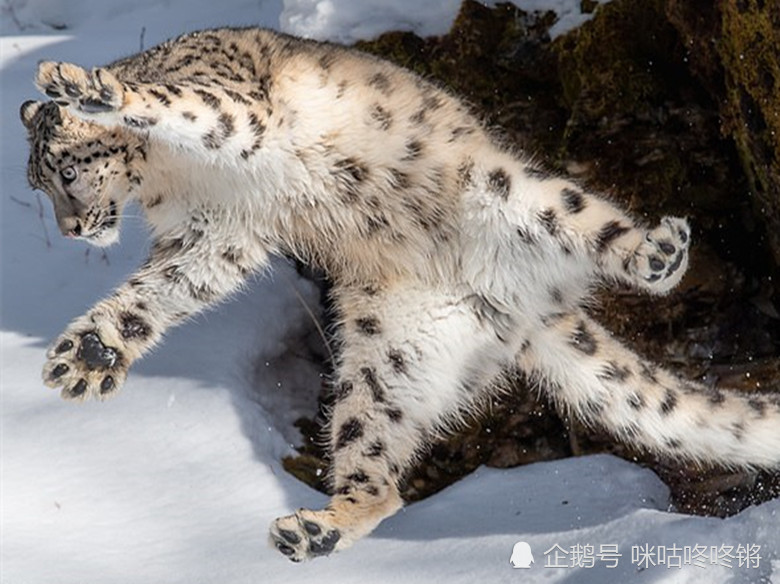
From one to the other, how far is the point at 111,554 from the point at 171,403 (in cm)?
84

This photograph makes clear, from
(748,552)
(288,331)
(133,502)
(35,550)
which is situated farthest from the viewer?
(288,331)

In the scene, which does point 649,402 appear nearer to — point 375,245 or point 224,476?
point 375,245

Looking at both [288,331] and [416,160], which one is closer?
[416,160]

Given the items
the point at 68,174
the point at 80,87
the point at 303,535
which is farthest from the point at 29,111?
the point at 303,535

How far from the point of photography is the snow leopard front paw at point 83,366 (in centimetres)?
460

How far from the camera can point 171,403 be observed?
545cm

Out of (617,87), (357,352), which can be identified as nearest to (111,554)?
(357,352)

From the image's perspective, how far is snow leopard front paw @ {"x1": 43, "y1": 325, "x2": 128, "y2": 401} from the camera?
4598 mm

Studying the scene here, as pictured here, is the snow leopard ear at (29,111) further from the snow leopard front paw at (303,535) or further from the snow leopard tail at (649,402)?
the snow leopard tail at (649,402)

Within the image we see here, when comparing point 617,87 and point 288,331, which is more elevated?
point 617,87

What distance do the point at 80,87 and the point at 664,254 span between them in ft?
6.39

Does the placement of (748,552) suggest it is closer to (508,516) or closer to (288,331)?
(508,516)

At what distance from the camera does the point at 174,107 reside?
4406 millimetres

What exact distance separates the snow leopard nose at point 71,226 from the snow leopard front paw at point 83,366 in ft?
1.09
